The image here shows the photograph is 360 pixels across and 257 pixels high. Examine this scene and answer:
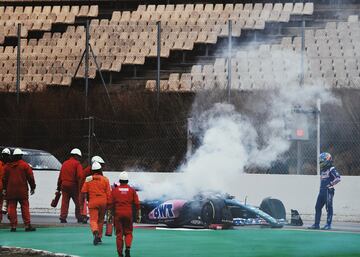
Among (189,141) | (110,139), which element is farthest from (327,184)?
(110,139)

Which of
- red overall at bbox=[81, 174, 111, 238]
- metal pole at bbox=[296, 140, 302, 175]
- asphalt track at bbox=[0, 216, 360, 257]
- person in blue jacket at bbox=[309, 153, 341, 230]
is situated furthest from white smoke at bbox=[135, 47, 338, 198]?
red overall at bbox=[81, 174, 111, 238]

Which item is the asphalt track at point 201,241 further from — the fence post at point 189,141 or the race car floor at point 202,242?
the fence post at point 189,141

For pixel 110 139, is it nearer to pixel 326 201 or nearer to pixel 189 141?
pixel 189 141

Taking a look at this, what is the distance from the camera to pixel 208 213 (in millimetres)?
21438

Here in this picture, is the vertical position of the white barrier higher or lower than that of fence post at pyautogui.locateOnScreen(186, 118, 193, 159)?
lower

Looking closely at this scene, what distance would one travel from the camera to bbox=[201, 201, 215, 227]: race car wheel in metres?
21.4

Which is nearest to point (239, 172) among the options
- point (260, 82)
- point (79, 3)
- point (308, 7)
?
point (260, 82)

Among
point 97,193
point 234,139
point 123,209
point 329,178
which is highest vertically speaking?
point 234,139

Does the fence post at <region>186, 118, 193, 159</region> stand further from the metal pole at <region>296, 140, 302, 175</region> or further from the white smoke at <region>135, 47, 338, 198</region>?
the metal pole at <region>296, 140, 302, 175</region>

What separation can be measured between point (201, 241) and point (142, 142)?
11.8m

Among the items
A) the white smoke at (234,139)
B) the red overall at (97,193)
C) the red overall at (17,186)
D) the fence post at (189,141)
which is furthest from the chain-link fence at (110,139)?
the red overall at (97,193)

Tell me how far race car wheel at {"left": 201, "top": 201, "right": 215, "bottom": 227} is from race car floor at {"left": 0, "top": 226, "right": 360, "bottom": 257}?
58cm

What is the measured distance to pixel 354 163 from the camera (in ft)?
91.2

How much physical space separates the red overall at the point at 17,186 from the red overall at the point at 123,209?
5.18 m
